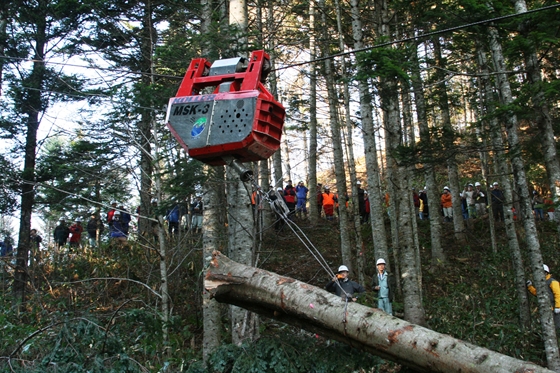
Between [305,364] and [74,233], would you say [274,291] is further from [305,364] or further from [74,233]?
[74,233]

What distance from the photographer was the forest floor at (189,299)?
211 inches

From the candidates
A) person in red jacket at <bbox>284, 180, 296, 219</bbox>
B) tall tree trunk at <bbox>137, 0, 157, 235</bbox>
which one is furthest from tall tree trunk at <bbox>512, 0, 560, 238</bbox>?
person in red jacket at <bbox>284, 180, 296, 219</bbox>

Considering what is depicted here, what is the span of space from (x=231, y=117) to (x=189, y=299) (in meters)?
9.60

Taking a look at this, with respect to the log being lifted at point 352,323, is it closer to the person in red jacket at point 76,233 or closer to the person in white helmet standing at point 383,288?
the person in white helmet standing at point 383,288

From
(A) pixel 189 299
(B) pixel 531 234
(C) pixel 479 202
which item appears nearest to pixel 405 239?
(B) pixel 531 234

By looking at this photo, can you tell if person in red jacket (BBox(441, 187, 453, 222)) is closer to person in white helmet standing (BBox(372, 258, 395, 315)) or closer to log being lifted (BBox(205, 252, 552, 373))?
person in white helmet standing (BBox(372, 258, 395, 315))

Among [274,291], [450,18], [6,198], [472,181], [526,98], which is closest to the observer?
[274,291]

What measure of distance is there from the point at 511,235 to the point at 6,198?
46.8 feet

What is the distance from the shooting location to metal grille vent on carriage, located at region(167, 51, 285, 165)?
5.51m

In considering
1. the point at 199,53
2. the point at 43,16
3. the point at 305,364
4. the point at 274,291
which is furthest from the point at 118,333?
the point at 43,16

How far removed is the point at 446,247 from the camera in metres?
17.9

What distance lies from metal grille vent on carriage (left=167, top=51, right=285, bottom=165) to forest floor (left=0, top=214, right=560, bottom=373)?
6.56ft

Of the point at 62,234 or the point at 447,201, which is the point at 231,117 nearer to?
the point at 62,234

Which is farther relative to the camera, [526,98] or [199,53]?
[199,53]
